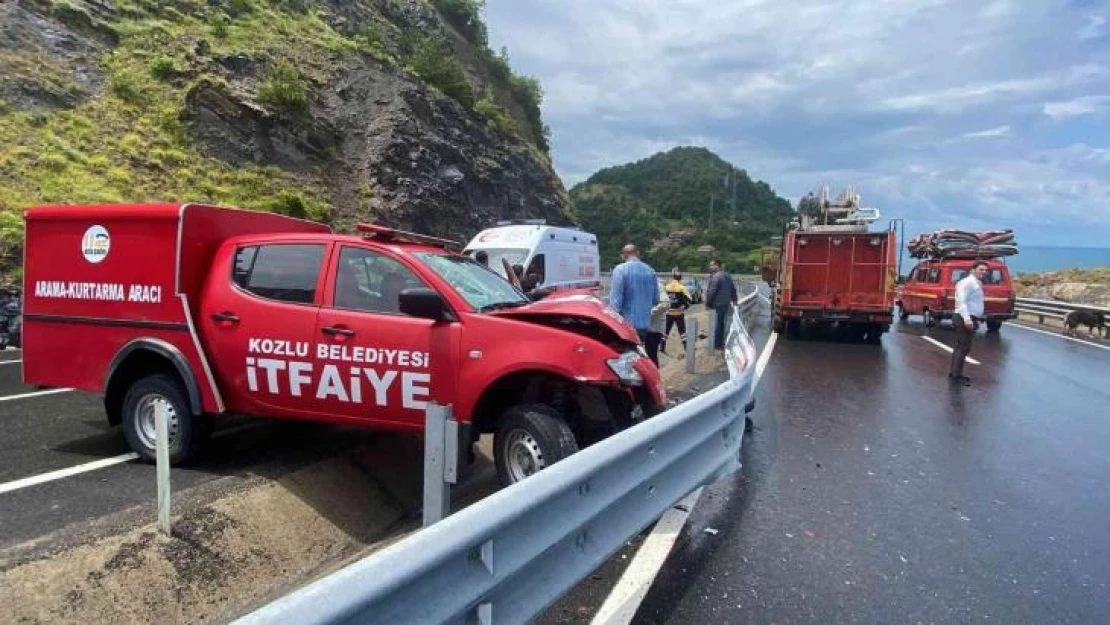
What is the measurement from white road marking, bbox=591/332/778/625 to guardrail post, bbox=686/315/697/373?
226 inches

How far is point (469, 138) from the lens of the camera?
31891mm

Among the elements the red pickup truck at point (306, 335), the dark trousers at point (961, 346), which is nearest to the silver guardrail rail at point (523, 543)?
the red pickup truck at point (306, 335)

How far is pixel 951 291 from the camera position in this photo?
2088 cm

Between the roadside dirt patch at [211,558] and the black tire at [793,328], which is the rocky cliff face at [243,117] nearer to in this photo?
the roadside dirt patch at [211,558]

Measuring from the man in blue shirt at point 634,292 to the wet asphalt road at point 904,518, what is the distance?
1953mm

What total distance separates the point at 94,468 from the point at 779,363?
10447 millimetres

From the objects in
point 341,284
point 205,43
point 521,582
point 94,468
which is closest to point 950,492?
point 521,582

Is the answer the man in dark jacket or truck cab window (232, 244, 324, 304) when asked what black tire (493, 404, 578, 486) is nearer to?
truck cab window (232, 244, 324, 304)

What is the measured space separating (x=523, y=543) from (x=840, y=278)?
16.1 metres

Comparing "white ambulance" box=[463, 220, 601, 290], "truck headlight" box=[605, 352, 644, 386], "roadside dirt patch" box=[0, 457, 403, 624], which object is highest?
"white ambulance" box=[463, 220, 601, 290]

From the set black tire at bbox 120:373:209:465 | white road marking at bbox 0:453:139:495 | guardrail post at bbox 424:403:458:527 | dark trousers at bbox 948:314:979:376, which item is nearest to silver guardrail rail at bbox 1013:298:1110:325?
dark trousers at bbox 948:314:979:376

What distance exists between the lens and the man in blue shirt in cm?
967

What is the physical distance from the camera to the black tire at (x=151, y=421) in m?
5.47

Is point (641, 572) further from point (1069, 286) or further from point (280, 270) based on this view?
point (1069, 286)
